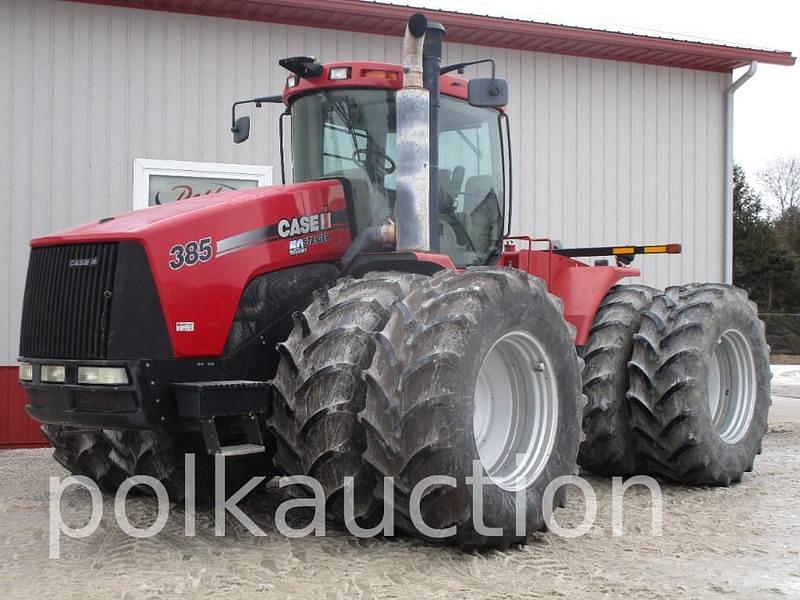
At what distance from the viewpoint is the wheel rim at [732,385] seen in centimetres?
740

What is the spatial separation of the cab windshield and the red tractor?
0.04 feet

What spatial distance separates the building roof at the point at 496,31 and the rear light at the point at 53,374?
227 inches

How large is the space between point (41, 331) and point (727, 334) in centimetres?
485

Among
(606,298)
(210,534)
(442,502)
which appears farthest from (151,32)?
(442,502)

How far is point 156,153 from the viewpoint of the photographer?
9.85 meters

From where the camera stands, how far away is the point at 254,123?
33.8 feet

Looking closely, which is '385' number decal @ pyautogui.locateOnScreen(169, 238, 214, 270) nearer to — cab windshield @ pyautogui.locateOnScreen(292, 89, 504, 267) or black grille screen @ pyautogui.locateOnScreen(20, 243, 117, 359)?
black grille screen @ pyautogui.locateOnScreen(20, 243, 117, 359)

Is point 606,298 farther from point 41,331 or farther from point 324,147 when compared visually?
point 41,331

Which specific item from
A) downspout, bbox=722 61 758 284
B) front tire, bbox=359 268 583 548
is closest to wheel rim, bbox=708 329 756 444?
front tire, bbox=359 268 583 548

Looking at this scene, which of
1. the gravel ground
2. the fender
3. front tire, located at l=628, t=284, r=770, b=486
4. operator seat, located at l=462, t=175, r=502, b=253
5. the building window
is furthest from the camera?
the building window

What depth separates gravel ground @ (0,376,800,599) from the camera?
14.0ft

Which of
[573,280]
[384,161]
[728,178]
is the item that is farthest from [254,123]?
[728,178]

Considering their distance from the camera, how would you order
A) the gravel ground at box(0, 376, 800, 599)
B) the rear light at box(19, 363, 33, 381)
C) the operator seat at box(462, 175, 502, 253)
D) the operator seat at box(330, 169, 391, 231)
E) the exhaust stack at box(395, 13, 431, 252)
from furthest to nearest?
the operator seat at box(462, 175, 502, 253)
the operator seat at box(330, 169, 391, 231)
the exhaust stack at box(395, 13, 431, 252)
the rear light at box(19, 363, 33, 381)
the gravel ground at box(0, 376, 800, 599)

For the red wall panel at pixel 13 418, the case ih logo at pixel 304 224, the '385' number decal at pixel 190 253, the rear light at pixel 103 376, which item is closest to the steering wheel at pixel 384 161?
the case ih logo at pixel 304 224
